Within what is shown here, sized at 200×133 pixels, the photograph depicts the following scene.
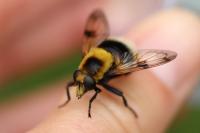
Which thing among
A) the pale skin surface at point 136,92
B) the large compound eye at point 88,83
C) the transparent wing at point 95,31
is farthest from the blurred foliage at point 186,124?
the large compound eye at point 88,83

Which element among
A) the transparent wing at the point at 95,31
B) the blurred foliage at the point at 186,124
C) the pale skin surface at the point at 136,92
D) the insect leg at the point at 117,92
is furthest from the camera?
the blurred foliage at the point at 186,124

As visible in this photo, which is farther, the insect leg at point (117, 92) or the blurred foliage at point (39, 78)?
the blurred foliage at point (39, 78)

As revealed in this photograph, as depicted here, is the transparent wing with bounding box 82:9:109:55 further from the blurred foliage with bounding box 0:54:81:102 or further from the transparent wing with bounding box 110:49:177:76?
the blurred foliage with bounding box 0:54:81:102

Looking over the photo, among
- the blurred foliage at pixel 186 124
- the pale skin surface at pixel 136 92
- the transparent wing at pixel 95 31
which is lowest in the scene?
the blurred foliage at pixel 186 124

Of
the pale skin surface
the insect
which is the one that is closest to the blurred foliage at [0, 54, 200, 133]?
the pale skin surface

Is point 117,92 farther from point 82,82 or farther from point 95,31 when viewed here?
point 95,31

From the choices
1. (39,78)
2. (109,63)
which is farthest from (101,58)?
(39,78)

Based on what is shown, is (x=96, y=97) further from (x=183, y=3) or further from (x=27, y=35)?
(x=27, y=35)

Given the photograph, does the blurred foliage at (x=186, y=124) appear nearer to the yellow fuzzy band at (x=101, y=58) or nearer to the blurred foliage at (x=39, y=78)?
the blurred foliage at (x=39, y=78)
